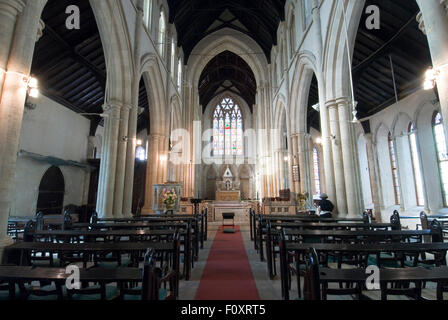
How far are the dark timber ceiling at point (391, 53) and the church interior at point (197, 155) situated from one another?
0.18 ft

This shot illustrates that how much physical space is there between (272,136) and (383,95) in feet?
19.9

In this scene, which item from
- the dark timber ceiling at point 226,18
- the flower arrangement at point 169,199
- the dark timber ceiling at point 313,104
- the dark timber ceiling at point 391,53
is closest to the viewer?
the dark timber ceiling at point 391,53

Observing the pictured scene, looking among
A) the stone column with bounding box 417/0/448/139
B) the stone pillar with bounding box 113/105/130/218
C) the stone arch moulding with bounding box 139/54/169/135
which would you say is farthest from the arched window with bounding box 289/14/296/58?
the stone pillar with bounding box 113/105/130/218

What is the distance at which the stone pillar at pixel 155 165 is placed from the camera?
365 inches

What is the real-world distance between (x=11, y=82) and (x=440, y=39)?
5709mm

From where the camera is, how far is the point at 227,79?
2181 centimetres

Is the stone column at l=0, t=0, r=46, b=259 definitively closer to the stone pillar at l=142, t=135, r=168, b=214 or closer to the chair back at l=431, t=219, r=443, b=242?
the chair back at l=431, t=219, r=443, b=242

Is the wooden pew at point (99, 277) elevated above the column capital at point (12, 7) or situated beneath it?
situated beneath

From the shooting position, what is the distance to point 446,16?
3.20m

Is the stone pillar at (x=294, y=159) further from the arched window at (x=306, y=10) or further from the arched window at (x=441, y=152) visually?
the arched window at (x=441, y=152)

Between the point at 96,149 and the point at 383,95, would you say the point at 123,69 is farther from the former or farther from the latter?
the point at 383,95

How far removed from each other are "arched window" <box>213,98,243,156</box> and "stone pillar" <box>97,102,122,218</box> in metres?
16.0

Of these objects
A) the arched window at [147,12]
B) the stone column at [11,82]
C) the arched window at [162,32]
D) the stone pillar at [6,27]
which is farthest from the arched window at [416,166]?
the stone pillar at [6,27]
